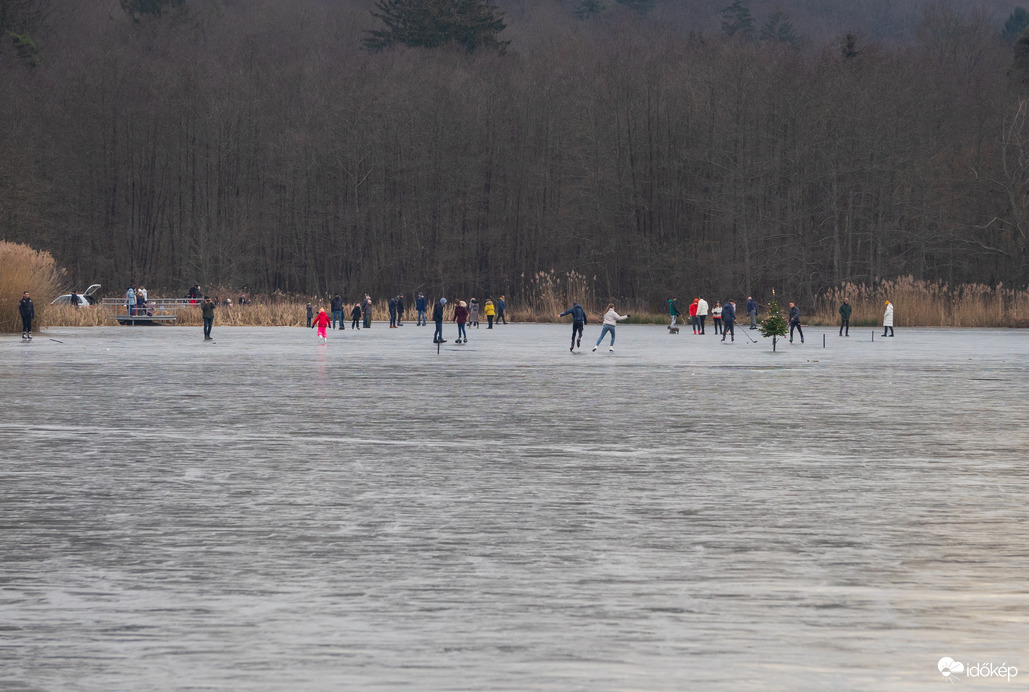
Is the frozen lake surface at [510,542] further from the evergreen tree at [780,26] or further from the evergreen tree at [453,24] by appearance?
the evergreen tree at [780,26]

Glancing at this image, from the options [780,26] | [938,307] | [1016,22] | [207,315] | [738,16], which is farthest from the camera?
[780,26]

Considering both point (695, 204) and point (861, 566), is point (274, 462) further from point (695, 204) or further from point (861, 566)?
point (695, 204)

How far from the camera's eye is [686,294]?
69812 millimetres

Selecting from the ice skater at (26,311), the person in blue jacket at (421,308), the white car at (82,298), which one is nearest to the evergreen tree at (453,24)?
the white car at (82,298)

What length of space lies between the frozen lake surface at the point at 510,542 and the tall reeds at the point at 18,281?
26013 mm

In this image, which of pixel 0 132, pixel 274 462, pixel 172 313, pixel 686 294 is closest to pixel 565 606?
pixel 274 462

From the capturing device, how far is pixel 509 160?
8100cm

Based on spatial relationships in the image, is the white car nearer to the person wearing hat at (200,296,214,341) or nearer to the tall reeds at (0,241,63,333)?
the tall reeds at (0,241,63,333)

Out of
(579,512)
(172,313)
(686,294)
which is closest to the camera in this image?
(579,512)

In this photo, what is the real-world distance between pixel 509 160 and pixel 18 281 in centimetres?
4088

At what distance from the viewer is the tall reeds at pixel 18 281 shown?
43719 mm

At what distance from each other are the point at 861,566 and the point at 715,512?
2.01 meters

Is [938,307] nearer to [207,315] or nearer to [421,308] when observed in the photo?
[421,308]

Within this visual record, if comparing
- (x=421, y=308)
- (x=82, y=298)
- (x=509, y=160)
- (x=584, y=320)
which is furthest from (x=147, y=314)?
(x=584, y=320)
